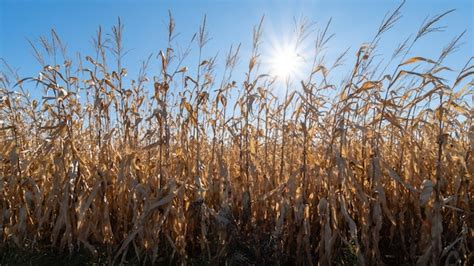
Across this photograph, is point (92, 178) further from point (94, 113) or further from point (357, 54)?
point (357, 54)

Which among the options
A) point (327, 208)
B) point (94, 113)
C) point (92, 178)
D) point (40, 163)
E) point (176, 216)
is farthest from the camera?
point (94, 113)

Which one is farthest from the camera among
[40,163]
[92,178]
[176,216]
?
[40,163]

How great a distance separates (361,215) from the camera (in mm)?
2756

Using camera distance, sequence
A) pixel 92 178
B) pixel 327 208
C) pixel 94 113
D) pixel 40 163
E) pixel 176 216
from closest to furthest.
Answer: pixel 327 208 → pixel 176 216 → pixel 92 178 → pixel 40 163 → pixel 94 113

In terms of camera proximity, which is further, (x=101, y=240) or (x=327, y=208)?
(x=101, y=240)

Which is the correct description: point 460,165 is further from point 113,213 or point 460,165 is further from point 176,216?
point 113,213

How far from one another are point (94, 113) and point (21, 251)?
135cm

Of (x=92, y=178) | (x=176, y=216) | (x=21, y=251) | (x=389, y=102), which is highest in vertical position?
(x=389, y=102)

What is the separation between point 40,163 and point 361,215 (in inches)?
111

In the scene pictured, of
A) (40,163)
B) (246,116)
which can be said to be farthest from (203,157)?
(40,163)

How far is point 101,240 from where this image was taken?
2.86m

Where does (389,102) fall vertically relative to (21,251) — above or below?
above

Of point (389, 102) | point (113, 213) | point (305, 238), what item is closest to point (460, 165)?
point (389, 102)

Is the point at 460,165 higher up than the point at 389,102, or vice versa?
the point at 389,102
